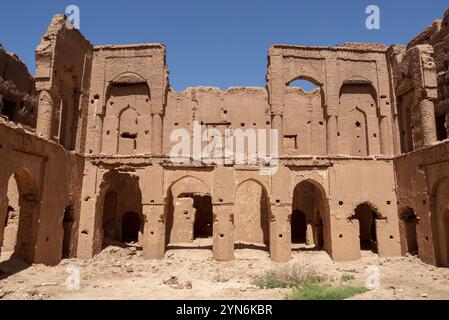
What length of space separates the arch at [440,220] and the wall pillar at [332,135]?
4.89 m

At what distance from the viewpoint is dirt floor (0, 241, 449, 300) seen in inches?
420

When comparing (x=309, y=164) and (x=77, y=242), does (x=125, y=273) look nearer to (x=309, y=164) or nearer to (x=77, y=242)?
(x=77, y=242)

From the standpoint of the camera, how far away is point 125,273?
14.4m

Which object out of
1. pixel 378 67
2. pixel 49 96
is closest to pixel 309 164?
pixel 378 67

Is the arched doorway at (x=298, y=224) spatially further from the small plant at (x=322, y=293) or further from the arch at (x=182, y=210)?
the small plant at (x=322, y=293)

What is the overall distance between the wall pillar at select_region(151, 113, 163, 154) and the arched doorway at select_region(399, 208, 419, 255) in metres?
12.5

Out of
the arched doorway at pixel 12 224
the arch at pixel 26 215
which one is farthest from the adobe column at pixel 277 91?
the arched doorway at pixel 12 224

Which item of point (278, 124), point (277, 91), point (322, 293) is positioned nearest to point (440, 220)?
point (322, 293)

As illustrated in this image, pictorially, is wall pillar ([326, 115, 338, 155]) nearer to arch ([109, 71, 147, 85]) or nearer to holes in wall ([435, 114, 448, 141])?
holes in wall ([435, 114, 448, 141])

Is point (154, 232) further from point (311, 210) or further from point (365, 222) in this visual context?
point (365, 222)

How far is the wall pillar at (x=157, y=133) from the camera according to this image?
18138 millimetres

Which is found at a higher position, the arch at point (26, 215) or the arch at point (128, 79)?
the arch at point (128, 79)

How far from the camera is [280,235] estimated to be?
56.2 feet

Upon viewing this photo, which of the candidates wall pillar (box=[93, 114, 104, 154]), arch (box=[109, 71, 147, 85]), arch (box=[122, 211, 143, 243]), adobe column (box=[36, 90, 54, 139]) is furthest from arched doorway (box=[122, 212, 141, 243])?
adobe column (box=[36, 90, 54, 139])
